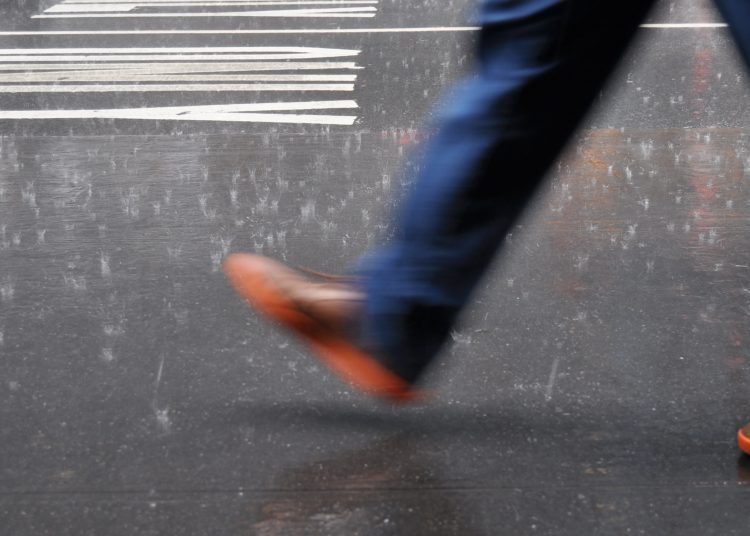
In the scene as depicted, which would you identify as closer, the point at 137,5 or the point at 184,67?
the point at 184,67

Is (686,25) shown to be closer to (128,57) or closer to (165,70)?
(165,70)

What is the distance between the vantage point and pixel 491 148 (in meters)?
2.54

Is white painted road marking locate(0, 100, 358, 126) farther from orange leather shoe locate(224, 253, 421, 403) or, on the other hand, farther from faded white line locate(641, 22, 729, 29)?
orange leather shoe locate(224, 253, 421, 403)

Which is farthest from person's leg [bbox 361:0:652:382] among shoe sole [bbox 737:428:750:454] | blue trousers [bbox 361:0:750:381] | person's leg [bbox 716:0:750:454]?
shoe sole [bbox 737:428:750:454]

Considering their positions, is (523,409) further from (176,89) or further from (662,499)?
(176,89)

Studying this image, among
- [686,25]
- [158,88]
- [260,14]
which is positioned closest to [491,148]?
[158,88]

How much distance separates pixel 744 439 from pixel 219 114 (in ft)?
16.1

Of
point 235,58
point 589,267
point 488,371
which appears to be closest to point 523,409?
point 488,371

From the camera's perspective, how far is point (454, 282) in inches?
103

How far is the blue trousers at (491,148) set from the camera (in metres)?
2.50

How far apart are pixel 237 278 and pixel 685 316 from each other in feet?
4.95

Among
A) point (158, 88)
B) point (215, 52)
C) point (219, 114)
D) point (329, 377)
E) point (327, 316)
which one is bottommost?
point (215, 52)

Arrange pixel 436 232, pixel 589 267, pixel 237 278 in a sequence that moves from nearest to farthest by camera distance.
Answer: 1. pixel 436 232
2. pixel 237 278
3. pixel 589 267

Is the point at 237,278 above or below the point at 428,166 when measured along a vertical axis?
below
